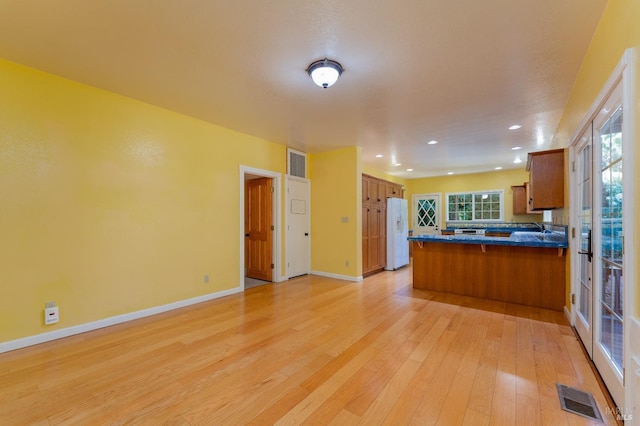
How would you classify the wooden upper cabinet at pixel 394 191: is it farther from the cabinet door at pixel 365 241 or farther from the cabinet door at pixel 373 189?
the cabinet door at pixel 365 241

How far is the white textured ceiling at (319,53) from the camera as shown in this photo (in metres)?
1.91

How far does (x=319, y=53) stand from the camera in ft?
7.88

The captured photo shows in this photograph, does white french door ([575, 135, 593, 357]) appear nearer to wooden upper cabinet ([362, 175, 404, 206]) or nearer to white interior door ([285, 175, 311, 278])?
wooden upper cabinet ([362, 175, 404, 206])

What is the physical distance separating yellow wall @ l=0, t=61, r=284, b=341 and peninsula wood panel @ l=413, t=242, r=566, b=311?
345cm

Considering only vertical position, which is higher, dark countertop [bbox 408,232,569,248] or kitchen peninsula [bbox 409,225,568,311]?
dark countertop [bbox 408,232,569,248]

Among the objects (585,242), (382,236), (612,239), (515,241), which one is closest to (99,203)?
(612,239)

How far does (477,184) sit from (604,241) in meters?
7.07

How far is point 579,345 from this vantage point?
2.63 metres

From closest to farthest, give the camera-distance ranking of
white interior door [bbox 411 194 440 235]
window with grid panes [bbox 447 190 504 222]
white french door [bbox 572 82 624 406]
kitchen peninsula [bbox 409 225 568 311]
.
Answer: white french door [bbox 572 82 624 406]
kitchen peninsula [bbox 409 225 568 311]
window with grid panes [bbox 447 190 504 222]
white interior door [bbox 411 194 440 235]

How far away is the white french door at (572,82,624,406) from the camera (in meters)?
1.81

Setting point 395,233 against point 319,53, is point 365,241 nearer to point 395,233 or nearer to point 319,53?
point 395,233

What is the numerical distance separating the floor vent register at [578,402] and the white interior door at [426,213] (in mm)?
7570

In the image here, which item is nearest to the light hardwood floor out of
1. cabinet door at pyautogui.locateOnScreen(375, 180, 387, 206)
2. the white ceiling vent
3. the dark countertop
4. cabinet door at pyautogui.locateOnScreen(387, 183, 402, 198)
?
the dark countertop

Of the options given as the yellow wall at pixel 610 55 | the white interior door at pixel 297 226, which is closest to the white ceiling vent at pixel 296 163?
the white interior door at pixel 297 226
